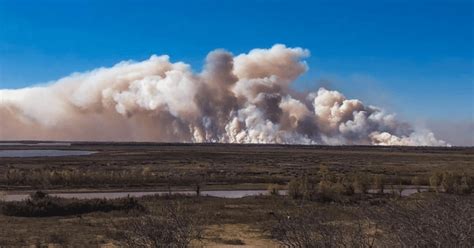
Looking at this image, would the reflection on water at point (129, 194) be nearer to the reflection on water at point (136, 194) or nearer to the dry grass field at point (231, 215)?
the reflection on water at point (136, 194)

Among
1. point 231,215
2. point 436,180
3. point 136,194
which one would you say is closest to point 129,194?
point 136,194

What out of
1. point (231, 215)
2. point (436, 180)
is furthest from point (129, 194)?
point (436, 180)

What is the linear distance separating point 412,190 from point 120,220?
3329 centimetres

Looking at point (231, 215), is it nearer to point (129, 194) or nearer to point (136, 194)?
point (136, 194)

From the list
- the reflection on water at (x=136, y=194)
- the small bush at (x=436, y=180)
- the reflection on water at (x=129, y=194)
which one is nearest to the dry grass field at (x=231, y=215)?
the small bush at (x=436, y=180)

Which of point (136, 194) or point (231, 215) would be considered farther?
point (136, 194)

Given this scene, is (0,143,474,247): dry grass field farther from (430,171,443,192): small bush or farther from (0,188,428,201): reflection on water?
(0,188,428,201): reflection on water

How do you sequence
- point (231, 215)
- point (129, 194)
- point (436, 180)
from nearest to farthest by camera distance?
point (231, 215) < point (129, 194) < point (436, 180)

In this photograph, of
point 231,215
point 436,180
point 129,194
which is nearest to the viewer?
point 231,215

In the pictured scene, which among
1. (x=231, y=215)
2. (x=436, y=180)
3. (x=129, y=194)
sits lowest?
(x=129, y=194)

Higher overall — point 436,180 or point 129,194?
point 436,180

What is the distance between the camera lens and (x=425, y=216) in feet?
34.8

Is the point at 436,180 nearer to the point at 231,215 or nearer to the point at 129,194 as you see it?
the point at 231,215

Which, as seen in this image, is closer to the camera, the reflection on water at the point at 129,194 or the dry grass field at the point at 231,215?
the dry grass field at the point at 231,215
